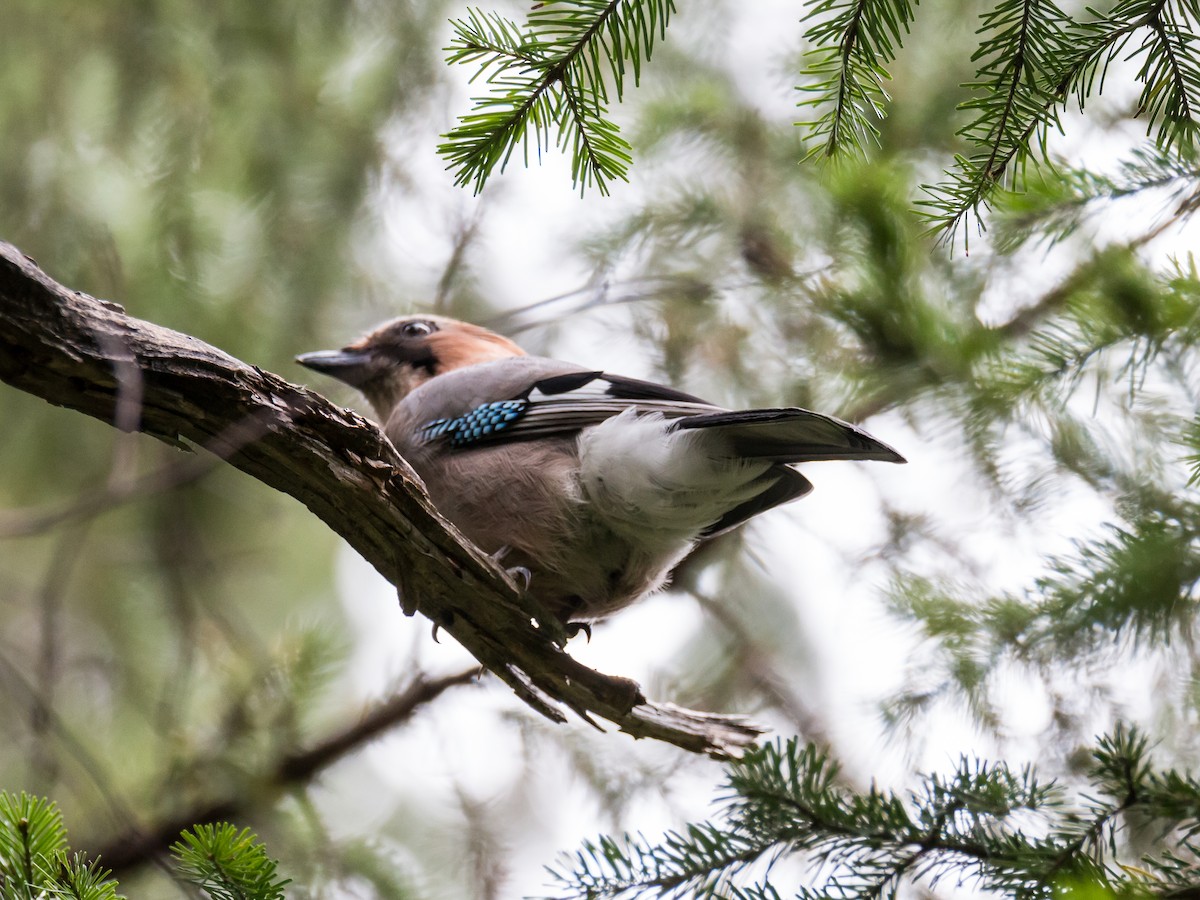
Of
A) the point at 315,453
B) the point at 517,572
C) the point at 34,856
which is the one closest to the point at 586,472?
the point at 517,572

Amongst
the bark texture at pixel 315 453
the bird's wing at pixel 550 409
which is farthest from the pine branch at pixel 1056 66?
the bird's wing at pixel 550 409

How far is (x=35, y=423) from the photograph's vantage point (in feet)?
12.9

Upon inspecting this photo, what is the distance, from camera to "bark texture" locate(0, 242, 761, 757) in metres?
1.61

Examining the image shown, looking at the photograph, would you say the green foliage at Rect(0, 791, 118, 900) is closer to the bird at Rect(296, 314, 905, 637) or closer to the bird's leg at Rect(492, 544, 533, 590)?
the bird's leg at Rect(492, 544, 533, 590)

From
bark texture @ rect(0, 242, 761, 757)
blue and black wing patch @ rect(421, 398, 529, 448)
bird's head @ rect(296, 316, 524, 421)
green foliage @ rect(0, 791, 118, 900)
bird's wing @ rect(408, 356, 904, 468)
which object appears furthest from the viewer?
bird's head @ rect(296, 316, 524, 421)

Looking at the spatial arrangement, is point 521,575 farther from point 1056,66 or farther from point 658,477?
point 1056,66

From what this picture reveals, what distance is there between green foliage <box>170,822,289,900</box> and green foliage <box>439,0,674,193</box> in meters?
1.07

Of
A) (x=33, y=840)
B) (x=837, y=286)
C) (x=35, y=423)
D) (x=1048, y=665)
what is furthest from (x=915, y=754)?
(x=35, y=423)

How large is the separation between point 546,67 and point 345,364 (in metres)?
2.16

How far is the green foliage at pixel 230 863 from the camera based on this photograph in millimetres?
1535

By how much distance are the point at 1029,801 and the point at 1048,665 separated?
0.63 m

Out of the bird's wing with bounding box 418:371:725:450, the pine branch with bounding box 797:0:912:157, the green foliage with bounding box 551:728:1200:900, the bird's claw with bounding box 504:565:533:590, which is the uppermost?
the bird's wing with bounding box 418:371:725:450

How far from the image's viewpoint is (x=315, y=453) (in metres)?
1.85

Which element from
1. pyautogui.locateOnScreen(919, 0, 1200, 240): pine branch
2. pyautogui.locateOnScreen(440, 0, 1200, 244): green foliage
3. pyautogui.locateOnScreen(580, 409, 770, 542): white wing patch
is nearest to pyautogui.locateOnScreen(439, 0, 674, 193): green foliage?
pyautogui.locateOnScreen(440, 0, 1200, 244): green foliage
